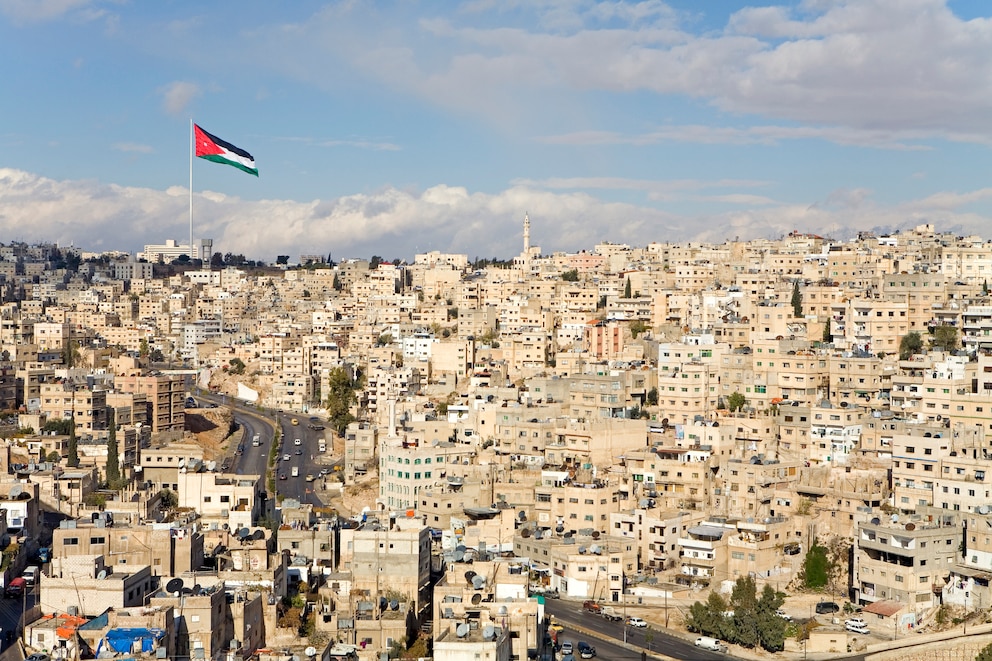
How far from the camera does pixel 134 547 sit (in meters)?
23.6

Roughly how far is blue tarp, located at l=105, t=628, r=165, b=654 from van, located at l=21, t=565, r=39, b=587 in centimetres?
627

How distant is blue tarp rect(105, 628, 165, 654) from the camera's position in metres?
17.9

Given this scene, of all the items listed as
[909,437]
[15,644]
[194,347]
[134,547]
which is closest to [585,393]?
[909,437]

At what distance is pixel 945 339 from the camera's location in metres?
38.6

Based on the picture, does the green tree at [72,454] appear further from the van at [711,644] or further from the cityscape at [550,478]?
the van at [711,644]

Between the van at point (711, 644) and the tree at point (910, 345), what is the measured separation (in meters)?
16.0

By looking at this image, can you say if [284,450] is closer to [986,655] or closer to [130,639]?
[986,655]

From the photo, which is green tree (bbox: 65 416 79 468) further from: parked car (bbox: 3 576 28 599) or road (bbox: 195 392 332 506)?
parked car (bbox: 3 576 28 599)

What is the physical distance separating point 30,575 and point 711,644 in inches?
450

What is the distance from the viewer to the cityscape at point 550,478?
22.4 metres

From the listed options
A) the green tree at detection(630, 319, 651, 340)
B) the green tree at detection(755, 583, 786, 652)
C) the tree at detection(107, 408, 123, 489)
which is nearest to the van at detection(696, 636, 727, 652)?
the green tree at detection(755, 583, 786, 652)

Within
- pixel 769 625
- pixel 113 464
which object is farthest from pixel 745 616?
pixel 113 464

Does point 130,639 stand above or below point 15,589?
above

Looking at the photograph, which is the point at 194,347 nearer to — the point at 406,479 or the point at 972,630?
the point at 406,479
